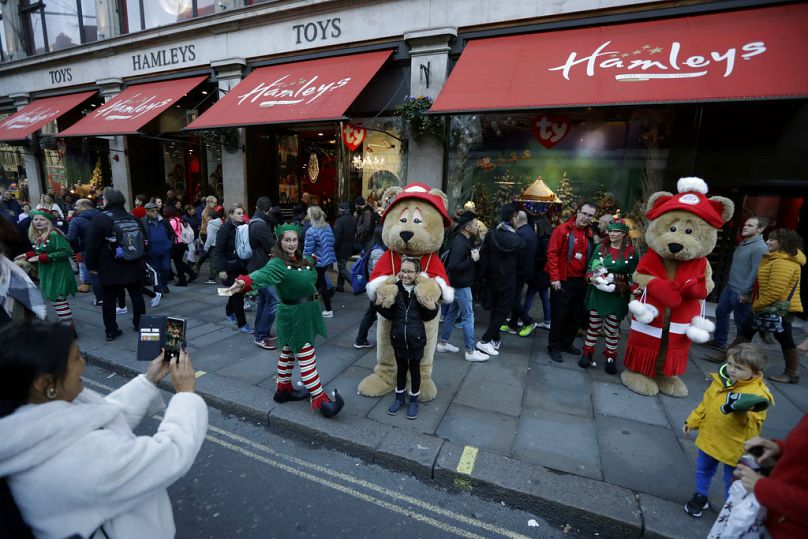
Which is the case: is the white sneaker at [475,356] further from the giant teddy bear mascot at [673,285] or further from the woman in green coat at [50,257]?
the woman in green coat at [50,257]

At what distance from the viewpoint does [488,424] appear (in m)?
4.09

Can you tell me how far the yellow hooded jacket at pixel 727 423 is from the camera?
2.67 m

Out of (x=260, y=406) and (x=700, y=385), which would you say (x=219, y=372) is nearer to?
(x=260, y=406)

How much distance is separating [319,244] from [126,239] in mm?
2798

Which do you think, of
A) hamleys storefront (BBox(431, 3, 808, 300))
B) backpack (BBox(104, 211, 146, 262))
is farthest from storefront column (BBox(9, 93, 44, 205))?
hamleys storefront (BBox(431, 3, 808, 300))

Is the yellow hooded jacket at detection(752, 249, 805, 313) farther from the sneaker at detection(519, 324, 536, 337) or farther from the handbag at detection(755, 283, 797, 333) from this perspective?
the sneaker at detection(519, 324, 536, 337)

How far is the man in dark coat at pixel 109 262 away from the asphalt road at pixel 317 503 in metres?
3.27

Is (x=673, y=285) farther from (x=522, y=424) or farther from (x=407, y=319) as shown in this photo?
(x=407, y=319)

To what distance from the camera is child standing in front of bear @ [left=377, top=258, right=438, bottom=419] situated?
3.87 metres

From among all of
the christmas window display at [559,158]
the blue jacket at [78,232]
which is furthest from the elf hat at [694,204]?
the blue jacket at [78,232]

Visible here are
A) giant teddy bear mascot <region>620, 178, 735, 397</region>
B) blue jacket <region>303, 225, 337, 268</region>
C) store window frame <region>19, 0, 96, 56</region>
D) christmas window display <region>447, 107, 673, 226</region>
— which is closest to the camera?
giant teddy bear mascot <region>620, 178, 735, 397</region>

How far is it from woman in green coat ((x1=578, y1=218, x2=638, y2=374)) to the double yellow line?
268 cm

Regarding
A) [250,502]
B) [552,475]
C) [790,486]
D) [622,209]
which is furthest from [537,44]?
[250,502]

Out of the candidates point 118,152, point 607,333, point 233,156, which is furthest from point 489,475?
point 118,152
